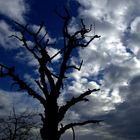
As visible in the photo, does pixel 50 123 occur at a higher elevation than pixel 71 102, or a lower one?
lower

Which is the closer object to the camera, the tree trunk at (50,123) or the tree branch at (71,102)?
the tree trunk at (50,123)

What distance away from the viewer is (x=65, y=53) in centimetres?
1700

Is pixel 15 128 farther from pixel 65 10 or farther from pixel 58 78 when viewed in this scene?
pixel 65 10

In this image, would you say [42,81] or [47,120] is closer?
[47,120]

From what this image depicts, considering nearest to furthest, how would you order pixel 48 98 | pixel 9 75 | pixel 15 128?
1. pixel 48 98
2. pixel 9 75
3. pixel 15 128

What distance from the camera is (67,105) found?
49.2 feet

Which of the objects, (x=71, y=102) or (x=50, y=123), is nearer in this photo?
(x=50, y=123)

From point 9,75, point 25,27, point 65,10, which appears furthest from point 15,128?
point 65,10

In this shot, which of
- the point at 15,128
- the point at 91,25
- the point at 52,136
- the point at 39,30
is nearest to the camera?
the point at 52,136

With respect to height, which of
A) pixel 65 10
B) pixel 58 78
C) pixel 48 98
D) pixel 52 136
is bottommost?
pixel 52 136

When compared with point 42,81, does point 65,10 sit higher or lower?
higher

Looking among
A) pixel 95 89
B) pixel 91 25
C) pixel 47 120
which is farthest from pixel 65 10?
pixel 47 120

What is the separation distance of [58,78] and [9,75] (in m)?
2.88

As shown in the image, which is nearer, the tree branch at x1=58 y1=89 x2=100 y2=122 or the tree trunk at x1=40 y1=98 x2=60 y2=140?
the tree trunk at x1=40 y1=98 x2=60 y2=140
